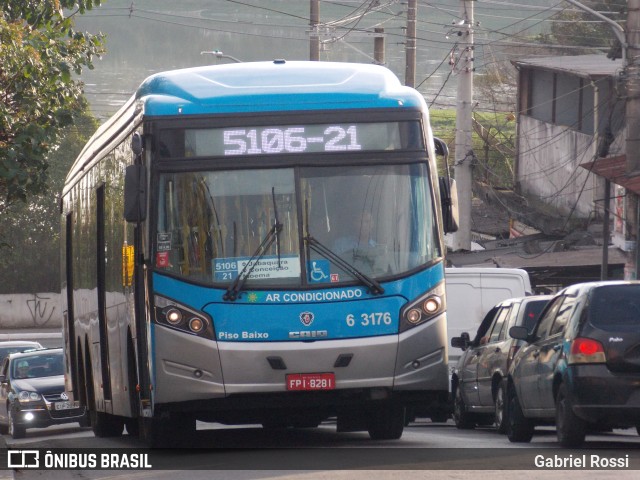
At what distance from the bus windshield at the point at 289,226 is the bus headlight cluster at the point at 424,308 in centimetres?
29

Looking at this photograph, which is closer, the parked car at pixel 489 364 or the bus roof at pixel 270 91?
the bus roof at pixel 270 91

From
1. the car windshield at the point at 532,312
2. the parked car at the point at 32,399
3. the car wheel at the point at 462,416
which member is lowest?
the parked car at the point at 32,399

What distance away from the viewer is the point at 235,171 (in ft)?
37.9

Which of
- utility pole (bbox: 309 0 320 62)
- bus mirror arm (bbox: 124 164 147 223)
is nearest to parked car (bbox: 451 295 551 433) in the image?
bus mirror arm (bbox: 124 164 147 223)

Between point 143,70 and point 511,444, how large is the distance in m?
88.7

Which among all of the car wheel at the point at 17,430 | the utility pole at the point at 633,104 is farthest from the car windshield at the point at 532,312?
the car wheel at the point at 17,430

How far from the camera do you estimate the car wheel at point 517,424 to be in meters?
13.8

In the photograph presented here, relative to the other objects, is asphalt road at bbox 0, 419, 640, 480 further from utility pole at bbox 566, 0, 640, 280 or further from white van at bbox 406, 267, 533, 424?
utility pole at bbox 566, 0, 640, 280

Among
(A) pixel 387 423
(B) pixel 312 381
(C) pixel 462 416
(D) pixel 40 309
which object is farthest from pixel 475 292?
(D) pixel 40 309

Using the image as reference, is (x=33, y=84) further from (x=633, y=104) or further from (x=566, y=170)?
(x=566, y=170)

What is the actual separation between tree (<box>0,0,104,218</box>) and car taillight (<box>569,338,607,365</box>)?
8.61 m

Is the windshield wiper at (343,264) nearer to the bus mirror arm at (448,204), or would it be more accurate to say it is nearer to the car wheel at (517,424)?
the bus mirror arm at (448,204)

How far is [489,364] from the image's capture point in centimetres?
1658

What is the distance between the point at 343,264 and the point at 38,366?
53.7 ft
